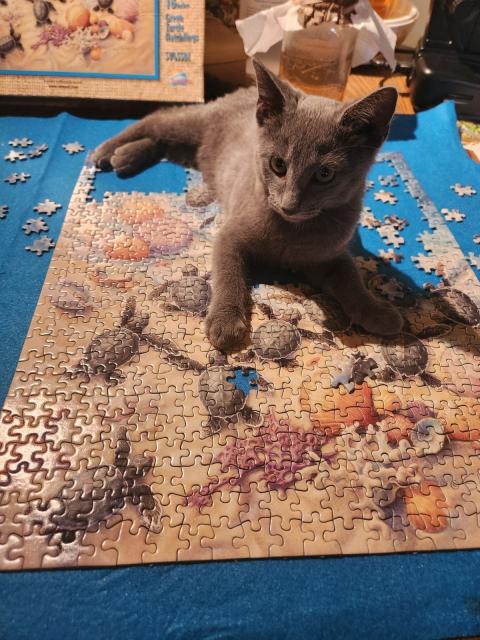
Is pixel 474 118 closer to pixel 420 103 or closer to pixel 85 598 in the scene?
pixel 420 103

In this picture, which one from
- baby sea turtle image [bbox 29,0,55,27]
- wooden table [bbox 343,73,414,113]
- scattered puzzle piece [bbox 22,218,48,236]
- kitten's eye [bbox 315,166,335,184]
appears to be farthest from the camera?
wooden table [bbox 343,73,414,113]

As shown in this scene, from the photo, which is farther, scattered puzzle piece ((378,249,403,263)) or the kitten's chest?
scattered puzzle piece ((378,249,403,263))

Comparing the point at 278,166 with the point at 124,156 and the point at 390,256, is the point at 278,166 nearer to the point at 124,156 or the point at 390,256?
the point at 390,256

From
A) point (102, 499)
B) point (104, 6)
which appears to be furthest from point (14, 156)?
point (102, 499)

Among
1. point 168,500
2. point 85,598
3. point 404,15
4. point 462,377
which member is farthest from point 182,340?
point 404,15

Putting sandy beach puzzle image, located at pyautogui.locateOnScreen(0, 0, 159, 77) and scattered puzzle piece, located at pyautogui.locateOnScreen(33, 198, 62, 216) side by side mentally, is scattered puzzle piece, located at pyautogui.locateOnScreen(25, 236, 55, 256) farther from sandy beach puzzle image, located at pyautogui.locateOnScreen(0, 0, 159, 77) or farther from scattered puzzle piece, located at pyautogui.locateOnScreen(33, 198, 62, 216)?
sandy beach puzzle image, located at pyautogui.locateOnScreen(0, 0, 159, 77)

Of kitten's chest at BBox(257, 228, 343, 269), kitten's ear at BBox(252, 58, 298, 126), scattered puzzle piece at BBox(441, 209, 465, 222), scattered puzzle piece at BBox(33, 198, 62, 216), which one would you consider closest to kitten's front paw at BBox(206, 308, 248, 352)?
kitten's chest at BBox(257, 228, 343, 269)
